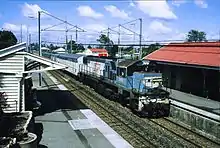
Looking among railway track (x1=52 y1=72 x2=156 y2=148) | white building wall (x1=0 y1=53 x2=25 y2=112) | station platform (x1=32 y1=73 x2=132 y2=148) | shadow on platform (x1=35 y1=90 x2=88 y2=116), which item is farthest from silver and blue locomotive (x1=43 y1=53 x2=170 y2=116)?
white building wall (x1=0 y1=53 x2=25 y2=112)

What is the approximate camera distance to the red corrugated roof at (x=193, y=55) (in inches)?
827

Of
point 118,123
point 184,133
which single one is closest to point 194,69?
point 184,133

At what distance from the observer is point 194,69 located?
24797 millimetres

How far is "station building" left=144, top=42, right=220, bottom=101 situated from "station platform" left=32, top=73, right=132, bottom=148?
7127 millimetres

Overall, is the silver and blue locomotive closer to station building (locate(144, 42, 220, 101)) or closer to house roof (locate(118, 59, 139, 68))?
house roof (locate(118, 59, 139, 68))

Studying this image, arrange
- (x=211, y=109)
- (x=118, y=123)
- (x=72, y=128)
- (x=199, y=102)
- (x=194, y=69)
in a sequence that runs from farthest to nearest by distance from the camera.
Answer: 1. (x=194, y=69)
2. (x=199, y=102)
3. (x=211, y=109)
4. (x=118, y=123)
5. (x=72, y=128)

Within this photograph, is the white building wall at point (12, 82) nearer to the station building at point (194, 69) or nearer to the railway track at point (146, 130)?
the railway track at point (146, 130)

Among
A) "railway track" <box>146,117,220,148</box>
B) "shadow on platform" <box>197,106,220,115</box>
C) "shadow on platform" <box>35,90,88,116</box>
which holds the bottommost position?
"railway track" <box>146,117,220,148</box>

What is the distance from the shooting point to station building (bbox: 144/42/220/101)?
21591 mm

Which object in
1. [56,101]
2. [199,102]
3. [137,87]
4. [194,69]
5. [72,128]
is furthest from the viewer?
[194,69]

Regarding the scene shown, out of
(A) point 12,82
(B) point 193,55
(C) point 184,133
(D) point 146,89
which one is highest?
(B) point 193,55

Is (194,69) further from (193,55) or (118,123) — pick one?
(118,123)

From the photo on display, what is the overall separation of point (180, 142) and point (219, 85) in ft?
29.3

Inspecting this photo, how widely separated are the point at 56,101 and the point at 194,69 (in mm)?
11125
